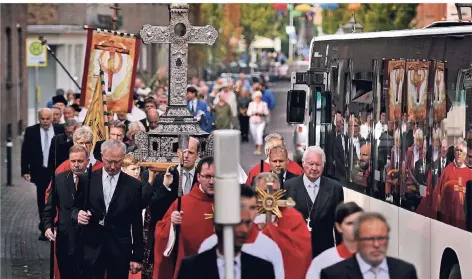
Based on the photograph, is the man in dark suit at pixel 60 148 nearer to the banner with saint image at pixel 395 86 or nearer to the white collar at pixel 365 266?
the banner with saint image at pixel 395 86

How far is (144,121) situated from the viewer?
23.3 meters

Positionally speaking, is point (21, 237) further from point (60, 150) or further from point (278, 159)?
point (278, 159)

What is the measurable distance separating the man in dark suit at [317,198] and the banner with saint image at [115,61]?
6.60 meters

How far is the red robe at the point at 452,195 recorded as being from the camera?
11.9 m

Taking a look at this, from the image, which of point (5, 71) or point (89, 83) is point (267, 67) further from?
point (89, 83)

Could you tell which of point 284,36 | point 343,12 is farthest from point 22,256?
point 284,36

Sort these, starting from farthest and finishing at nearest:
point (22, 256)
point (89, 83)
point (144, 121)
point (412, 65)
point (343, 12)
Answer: point (343, 12) → point (144, 121) → point (89, 83) → point (22, 256) → point (412, 65)

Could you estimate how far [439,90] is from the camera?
12664 mm

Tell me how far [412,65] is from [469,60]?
1.50 meters

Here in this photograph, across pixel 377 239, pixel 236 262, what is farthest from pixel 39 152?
pixel 377 239

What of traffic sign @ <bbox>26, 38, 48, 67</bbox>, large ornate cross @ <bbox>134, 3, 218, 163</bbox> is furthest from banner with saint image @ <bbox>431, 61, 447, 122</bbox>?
traffic sign @ <bbox>26, 38, 48, 67</bbox>

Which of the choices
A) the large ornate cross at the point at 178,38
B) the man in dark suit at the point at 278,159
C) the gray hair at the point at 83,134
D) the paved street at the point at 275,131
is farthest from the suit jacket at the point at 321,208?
the paved street at the point at 275,131

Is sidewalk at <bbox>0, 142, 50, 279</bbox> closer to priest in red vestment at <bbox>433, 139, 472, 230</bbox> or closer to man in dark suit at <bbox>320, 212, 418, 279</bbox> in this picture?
priest in red vestment at <bbox>433, 139, 472, 230</bbox>

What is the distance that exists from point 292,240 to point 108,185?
2.65 meters
